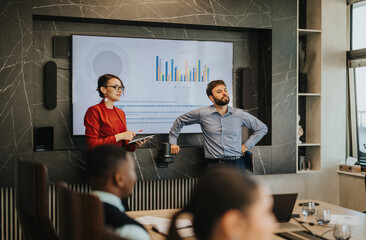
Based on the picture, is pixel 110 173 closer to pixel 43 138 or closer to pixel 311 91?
pixel 43 138

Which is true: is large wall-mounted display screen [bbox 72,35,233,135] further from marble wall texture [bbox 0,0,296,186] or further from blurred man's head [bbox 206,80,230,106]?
blurred man's head [bbox 206,80,230,106]

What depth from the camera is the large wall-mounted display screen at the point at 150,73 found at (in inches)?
179

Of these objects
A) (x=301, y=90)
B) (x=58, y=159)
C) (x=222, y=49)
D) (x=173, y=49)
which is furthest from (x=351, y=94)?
(x=58, y=159)

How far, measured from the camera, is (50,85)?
4.45 m

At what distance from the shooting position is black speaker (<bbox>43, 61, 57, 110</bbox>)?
14.6 feet

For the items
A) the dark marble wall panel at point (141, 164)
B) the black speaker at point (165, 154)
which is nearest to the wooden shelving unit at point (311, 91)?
the dark marble wall panel at point (141, 164)

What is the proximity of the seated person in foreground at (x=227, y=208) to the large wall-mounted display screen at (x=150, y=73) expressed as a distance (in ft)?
11.7

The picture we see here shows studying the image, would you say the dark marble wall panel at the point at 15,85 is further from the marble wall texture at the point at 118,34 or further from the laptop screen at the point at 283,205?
the laptop screen at the point at 283,205

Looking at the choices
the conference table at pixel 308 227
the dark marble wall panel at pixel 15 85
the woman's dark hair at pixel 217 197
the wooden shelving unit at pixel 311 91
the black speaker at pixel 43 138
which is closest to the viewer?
the woman's dark hair at pixel 217 197

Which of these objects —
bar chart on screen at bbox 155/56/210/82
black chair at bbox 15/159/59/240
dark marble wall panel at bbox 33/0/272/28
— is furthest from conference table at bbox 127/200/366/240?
dark marble wall panel at bbox 33/0/272/28

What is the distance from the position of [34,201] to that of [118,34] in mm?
2971

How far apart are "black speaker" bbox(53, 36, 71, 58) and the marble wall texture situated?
53 mm

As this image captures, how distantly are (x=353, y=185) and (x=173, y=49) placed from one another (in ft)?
8.97

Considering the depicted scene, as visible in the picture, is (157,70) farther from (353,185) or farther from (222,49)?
(353,185)
